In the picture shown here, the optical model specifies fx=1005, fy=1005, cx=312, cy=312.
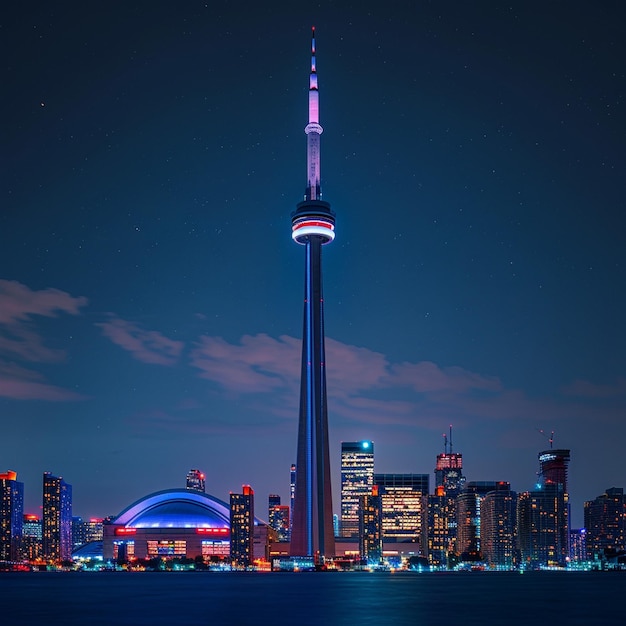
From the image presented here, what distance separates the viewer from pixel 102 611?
13012 cm

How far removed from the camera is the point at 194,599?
153250mm

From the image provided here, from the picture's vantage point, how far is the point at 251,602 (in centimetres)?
14525

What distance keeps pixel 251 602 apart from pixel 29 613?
3290cm

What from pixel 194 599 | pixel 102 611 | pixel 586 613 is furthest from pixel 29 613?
pixel 586 613

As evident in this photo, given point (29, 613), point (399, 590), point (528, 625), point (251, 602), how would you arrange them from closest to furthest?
→ point (528, 625) < point (29, 613) < point (251, 602) < point (399, 590)

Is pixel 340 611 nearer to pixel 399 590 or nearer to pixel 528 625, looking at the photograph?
pixel 528 625

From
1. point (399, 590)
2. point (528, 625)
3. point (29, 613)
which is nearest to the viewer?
point (528, 625)

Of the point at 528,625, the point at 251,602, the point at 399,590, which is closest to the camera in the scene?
the point at 528,625

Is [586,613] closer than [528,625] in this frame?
No

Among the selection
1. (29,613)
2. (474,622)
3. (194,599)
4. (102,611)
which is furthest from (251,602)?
(474,622)

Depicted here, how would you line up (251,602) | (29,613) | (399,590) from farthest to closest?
(399,590) < (251,602) < (29,613)

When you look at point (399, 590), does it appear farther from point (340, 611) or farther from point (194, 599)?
point (340, 611)

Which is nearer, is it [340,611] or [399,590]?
[340,611]

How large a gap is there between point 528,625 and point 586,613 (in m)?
23.5
